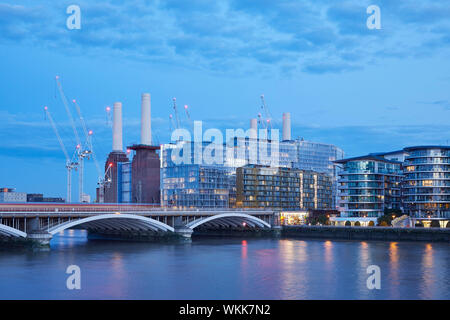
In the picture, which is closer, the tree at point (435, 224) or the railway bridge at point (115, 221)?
the railway bridge at point (115, 221)

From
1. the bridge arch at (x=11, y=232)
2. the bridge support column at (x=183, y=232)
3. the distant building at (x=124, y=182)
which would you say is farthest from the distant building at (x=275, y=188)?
the bridge arch at (x=11, y=232)

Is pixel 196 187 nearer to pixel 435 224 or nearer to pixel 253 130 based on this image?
pixel 253 130

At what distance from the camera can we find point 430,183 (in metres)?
A: 106

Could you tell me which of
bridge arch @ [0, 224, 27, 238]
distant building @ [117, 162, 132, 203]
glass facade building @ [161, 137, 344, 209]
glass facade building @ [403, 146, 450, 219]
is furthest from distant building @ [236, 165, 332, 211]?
bridge arch @ [0, 224, 27, 238]

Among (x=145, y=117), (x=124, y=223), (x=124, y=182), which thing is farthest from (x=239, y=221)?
(x=124, y=182)

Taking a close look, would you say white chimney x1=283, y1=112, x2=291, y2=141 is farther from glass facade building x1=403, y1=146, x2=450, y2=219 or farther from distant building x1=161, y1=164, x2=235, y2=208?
glass facade building x1=403, y1=146, x2=450, y2=219

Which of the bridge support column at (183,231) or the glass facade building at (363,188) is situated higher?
the glass facade building at (363,188)

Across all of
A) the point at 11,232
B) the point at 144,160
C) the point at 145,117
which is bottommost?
the point at 11,232

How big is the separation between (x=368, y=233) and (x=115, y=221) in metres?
39.4

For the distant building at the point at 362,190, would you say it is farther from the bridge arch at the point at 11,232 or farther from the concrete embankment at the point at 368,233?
the bridge arch at the point at 11,232

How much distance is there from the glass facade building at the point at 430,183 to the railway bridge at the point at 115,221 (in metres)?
25.5

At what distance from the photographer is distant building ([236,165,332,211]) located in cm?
14275

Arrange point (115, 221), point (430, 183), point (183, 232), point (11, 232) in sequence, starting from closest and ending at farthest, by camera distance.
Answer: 1. point (11, 232)
2. point (115, 221)
3. point (183, 232)
4. point (430, 183)

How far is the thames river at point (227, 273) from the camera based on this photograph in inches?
1638
